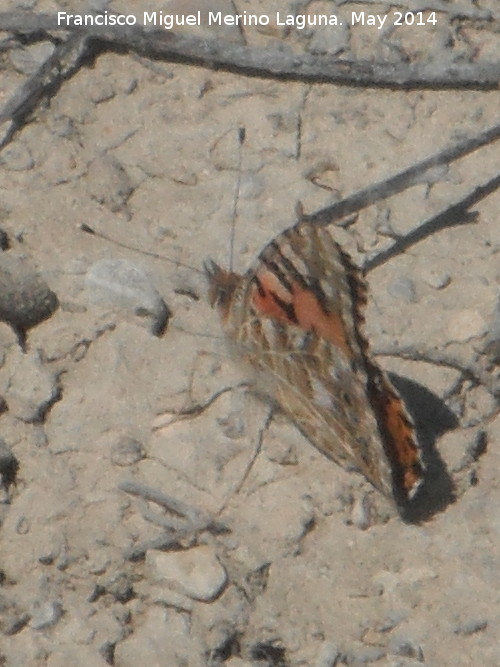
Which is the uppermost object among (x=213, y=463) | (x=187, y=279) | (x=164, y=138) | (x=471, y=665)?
(x=164, y=138)

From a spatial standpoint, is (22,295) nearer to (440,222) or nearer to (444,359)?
(444,359)

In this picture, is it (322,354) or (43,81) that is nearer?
(322,354)

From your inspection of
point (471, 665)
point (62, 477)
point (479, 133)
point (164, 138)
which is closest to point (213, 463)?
point (62, 477)

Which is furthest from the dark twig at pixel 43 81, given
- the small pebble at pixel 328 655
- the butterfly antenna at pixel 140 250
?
the small pebble at pixel 328 655

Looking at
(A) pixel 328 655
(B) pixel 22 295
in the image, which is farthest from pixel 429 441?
(B) pixel 22 295

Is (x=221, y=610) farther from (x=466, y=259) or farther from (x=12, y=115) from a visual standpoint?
(x=12, y=115)

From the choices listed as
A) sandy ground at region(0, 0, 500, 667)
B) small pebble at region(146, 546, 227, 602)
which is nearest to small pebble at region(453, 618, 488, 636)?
sandy ground at region(0, 0, 500, 667)
